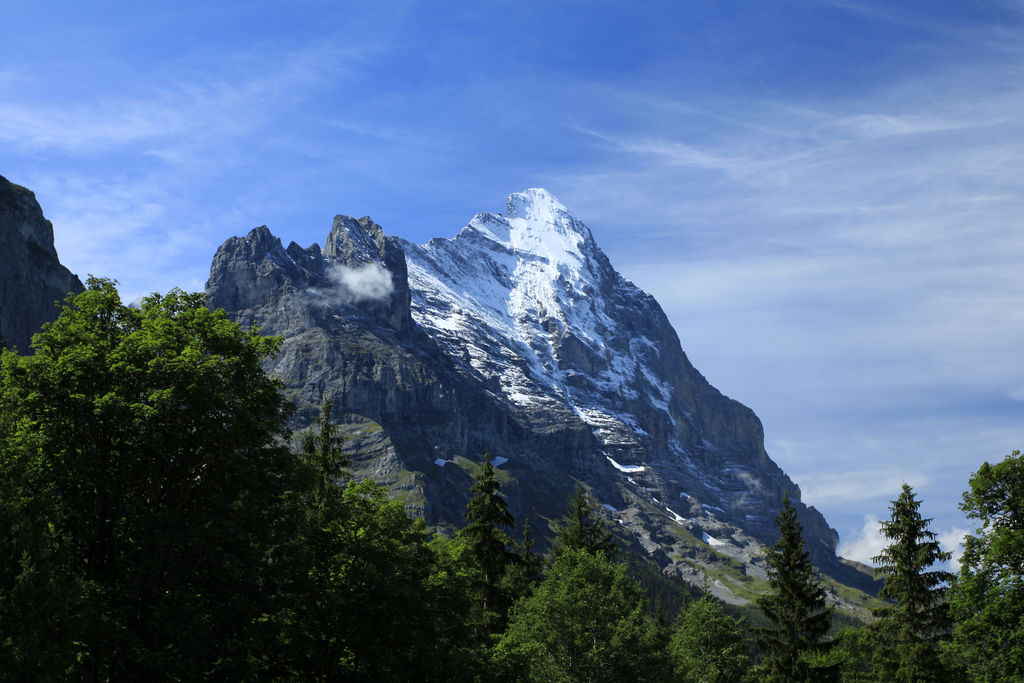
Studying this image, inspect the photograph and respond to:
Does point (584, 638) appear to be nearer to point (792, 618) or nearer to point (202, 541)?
point (792, 618)

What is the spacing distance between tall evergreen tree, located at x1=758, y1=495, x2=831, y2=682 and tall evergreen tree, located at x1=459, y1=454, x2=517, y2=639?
15.4 m

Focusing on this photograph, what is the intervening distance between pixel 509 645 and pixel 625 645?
718 cm

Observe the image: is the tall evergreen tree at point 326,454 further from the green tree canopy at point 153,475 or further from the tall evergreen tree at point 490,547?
the tall evergreen tree at point 490,547

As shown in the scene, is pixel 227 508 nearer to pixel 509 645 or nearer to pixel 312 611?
pixel 312 611

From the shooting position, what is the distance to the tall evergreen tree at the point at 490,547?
52.8 metres

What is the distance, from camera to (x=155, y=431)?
94.5ft

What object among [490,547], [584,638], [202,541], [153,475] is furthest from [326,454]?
→ [202,541]

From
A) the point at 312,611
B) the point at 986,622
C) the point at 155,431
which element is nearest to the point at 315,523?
the point at 312,611

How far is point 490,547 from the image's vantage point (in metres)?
53.4

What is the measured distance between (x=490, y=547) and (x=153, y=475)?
1067 inches

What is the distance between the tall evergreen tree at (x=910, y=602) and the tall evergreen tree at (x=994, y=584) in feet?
25.8

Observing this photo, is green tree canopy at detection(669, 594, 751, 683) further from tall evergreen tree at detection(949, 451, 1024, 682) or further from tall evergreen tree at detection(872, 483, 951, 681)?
tall evergreen tree at detection(949, 451, 1024, 682)

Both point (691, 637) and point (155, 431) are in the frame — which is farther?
point (691, 637)

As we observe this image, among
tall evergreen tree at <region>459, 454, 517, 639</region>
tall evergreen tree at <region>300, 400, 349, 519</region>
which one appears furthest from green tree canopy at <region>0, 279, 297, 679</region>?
tall evergreen tree at <region>459, 454, 517, 639</region>
